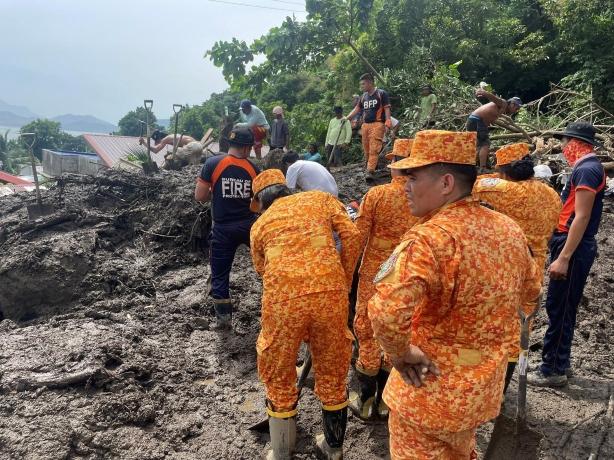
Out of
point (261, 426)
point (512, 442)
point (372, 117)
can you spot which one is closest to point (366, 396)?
point (261, 426)

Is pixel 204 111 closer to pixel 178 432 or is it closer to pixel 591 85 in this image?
pixel 591 85

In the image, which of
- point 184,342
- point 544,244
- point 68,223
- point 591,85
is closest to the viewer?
point 544,244

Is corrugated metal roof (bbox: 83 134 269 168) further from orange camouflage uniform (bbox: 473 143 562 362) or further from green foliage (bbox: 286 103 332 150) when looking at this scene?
orange camouflage uniform (bbox: 473 143 562 362)

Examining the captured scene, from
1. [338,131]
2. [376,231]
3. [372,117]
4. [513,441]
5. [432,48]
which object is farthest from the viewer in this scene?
[432,48]

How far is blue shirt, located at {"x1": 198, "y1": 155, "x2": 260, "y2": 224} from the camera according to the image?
4539 millimetres

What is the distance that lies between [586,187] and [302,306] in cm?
207

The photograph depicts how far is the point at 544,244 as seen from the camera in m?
3.43

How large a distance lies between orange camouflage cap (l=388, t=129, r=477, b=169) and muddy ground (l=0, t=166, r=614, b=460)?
2.09 metres

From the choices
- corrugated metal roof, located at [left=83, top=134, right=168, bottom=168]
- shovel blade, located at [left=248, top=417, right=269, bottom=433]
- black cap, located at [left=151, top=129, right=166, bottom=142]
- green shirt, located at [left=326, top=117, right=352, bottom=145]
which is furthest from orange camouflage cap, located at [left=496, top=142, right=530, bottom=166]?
corrugated metal roof, located at [left=83, top=134, right=168, bottom=168]

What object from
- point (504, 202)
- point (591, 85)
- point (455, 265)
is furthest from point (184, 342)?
point (591, 85)

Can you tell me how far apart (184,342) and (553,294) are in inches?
127

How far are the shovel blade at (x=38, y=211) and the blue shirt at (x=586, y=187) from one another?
25.7 ft

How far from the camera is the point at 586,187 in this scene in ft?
10.3

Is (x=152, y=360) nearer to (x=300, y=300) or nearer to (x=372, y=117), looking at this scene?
(x=300, y=300)
